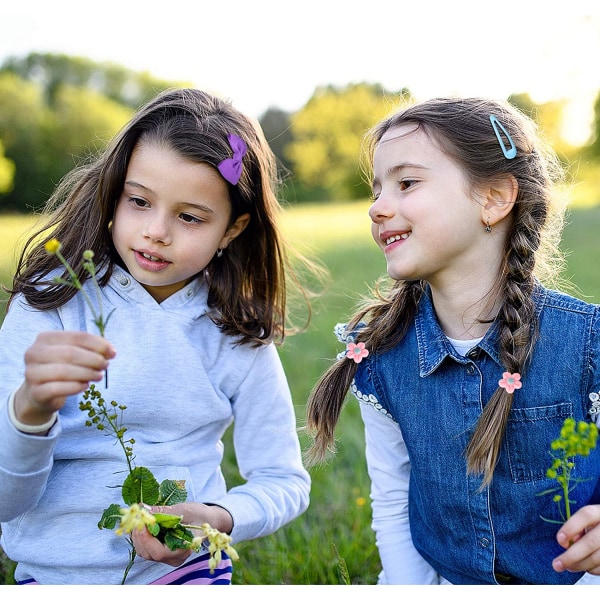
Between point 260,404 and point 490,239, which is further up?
point 490,239

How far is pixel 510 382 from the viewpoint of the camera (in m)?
1.74

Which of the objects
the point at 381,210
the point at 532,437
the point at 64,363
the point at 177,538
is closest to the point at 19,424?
the point at 64,363

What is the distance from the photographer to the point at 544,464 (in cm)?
183

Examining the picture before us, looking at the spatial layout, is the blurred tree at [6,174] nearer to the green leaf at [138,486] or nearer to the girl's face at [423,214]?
the girl's face at [423,214]

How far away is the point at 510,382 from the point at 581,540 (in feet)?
1.30

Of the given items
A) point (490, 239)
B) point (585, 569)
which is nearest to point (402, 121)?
point (490, 239)

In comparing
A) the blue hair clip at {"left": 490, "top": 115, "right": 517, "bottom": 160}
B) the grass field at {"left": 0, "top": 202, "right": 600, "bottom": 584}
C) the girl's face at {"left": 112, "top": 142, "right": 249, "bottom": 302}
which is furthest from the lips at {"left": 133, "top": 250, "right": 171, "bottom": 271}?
the blue hair clip at {"left": 490, "top": 115, "right": 517, "bottom": 160}

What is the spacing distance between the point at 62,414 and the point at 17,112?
15795 mm

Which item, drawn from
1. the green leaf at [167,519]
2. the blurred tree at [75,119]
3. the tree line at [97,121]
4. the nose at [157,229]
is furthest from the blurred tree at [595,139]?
the green leaf at [167,519]

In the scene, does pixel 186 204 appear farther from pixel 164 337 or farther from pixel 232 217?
pixel 164 337

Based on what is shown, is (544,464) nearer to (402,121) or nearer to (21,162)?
(402,121)

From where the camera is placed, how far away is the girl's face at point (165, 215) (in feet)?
6.03

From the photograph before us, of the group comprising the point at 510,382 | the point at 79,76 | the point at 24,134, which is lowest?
the point at 24,134

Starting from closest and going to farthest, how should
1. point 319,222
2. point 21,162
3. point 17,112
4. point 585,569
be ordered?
point 585,569 → point 21,162 → point 17,112 → point 319,222
